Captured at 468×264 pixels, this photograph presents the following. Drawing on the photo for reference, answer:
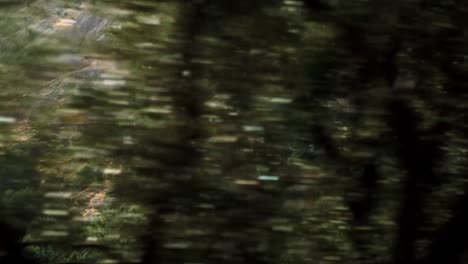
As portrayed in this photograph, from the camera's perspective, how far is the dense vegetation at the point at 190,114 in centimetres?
281

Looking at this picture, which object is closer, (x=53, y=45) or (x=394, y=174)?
(x=53, y=45)

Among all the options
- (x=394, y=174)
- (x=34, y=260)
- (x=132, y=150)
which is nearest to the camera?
(x=132, y=150)

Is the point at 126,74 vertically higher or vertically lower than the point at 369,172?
higher

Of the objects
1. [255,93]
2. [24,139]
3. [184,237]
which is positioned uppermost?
[255,93]

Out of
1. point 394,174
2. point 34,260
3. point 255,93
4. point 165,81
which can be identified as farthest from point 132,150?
point 394,174

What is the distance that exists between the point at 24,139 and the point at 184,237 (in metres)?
0.67

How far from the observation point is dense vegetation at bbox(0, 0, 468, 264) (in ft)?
9.23

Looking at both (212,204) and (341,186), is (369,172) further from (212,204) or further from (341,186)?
(212,204)

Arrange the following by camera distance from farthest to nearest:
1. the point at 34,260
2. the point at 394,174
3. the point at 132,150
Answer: the point at 394,174 → the point at 34,260 → the point at 132,150

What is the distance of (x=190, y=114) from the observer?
2.88 meters

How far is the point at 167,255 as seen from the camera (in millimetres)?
2902

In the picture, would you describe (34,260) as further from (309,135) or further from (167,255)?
(309,135)

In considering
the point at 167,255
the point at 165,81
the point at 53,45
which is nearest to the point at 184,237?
the point at 167,255

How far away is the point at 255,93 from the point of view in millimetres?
2838
